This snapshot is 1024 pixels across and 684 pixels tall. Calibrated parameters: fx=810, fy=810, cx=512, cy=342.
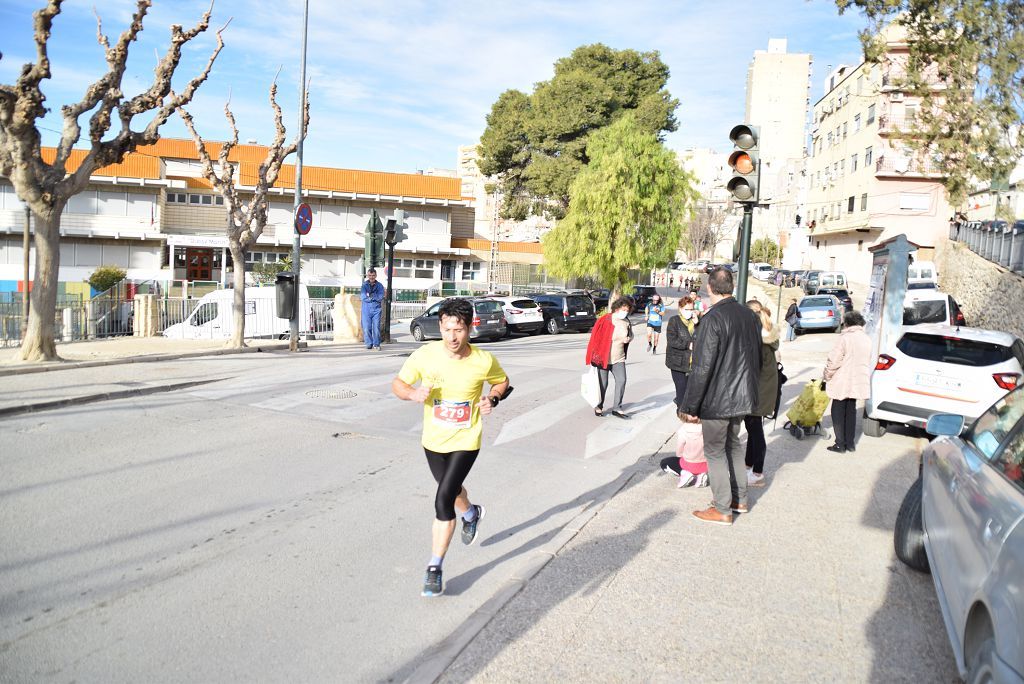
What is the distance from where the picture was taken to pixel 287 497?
6582 millimetres

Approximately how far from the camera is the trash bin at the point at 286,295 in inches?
666

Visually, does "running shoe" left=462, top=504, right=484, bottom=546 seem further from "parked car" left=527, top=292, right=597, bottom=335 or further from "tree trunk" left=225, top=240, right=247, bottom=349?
"parked car" left=527, top=292, right=597, bottom=335

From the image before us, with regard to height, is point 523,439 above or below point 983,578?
below

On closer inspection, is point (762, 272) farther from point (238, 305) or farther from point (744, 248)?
point (744, 248)

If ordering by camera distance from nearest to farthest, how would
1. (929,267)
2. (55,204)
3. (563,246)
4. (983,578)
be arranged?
(983,578) < (55,204) < (929,267) < (563,246)

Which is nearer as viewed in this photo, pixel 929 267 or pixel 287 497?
pixel 287 497

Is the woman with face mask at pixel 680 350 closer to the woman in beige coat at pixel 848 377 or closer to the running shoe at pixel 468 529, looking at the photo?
the woman in beige coat at pixel 848 377

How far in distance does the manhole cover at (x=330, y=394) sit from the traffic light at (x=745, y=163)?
20.1 ft

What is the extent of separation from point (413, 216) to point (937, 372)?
1561 inches

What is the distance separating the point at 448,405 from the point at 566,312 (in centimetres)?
2494

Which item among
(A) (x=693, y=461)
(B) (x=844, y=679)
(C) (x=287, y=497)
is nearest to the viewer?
(B) (x=844, y=679)

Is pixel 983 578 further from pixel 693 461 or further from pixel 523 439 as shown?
pixel 523 439

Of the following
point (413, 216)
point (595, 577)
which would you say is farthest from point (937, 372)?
point (413, 216)

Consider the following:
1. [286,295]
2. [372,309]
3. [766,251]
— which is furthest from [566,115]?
[766,251]
